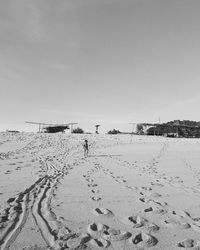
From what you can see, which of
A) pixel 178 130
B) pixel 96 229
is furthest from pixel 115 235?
pixel 178 130

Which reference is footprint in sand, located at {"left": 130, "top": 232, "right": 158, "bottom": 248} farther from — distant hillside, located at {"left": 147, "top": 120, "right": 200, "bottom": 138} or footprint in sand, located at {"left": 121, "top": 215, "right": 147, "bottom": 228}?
distant hillside, located at {"left": 147, "top": 120, "right": 200, "bottom": 138}

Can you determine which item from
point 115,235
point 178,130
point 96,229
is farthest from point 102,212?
point 178,130

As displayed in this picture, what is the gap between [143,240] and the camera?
15.3 ft

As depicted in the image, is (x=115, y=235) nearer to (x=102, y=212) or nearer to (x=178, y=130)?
(x=102, y=212)

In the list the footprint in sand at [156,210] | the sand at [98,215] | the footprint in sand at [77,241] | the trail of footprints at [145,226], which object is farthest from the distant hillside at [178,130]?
the footprint in sand at [77,241]

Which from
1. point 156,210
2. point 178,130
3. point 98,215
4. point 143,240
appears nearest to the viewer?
point 143,240

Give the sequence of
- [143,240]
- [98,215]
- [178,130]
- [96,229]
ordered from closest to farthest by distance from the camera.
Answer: [143,240] < [96,229] < [98,215] < [178,130]

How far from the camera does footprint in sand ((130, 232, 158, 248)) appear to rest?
Answer: 450 centimetres

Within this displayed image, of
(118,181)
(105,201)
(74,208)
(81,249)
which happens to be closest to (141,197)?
(105,201)

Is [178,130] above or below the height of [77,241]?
above

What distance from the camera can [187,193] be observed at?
27.6ft

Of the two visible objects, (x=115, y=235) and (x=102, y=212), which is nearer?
(x=115, y=235)

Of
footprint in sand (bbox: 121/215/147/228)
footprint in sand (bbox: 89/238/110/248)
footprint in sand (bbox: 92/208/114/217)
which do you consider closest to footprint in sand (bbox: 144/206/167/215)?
footprint in sand (bbox: 121/215/147/228)

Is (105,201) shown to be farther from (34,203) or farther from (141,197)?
(34,203)
